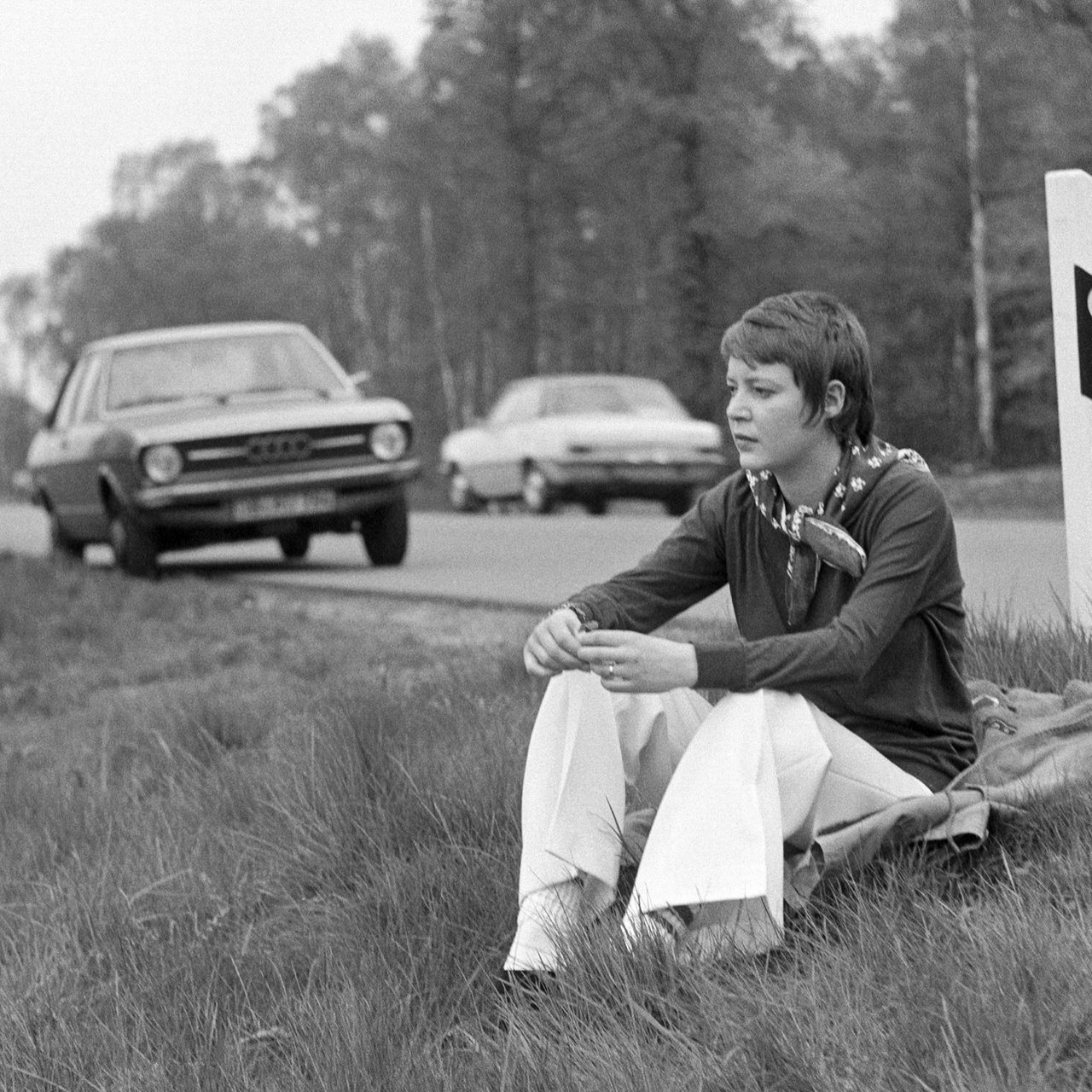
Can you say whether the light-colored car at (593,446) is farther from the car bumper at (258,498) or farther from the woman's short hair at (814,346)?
the woman's short hair at (814,346)

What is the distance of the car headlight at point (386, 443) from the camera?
14.3m

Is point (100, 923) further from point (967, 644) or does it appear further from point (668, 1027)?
point (967, 644)

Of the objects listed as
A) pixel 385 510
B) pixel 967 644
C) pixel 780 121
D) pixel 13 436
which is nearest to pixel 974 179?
pixel 780 121

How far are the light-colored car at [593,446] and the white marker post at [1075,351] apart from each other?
17165 mm

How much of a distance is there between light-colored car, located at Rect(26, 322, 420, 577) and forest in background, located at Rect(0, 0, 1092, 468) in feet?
22.5

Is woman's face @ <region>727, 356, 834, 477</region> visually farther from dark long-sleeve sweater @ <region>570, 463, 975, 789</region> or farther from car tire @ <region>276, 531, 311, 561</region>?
car tire @ <region>276, 531, 311, 561</region>

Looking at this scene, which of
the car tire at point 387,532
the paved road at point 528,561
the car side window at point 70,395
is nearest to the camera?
the paved road at point 528,561

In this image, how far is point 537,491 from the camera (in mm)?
23984

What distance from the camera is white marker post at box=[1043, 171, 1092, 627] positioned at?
5.36 metres

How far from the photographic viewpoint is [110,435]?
14.5 metres

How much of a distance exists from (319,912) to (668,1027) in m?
1.28

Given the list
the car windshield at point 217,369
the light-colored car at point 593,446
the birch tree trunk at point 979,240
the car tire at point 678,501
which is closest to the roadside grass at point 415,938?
the car windshield at point 217,369

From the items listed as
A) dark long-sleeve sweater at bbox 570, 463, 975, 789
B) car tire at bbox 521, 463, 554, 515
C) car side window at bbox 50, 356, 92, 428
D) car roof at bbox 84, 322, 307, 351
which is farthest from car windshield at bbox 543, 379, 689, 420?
dark long-sleeve sweater at bbox 570, 463, 975, 789

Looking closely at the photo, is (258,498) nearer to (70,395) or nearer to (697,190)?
(70,395)
